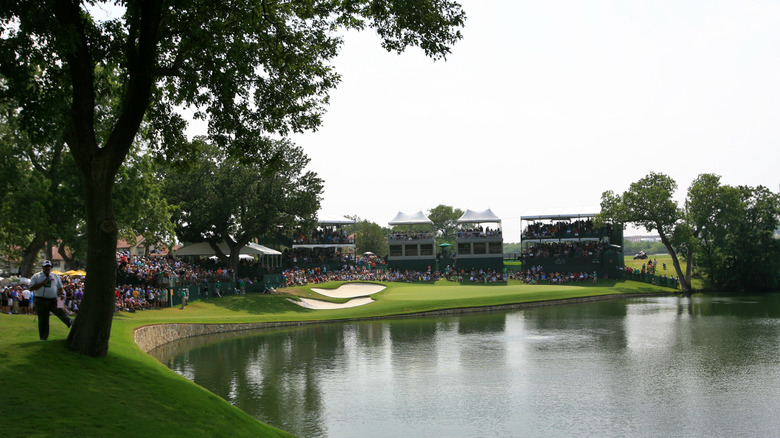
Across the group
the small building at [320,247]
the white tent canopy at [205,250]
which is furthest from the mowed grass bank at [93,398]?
the small building at [320,247]

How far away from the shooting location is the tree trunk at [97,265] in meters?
12.3

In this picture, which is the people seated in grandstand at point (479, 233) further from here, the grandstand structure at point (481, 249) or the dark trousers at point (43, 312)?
the dark trousers at point (43, 312)

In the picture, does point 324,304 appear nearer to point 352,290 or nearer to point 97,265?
point 352,290

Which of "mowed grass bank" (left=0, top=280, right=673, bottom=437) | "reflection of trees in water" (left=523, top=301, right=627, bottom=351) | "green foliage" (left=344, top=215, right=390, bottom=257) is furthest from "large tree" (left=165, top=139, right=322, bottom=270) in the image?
"green foliage" (left=344, top=215, right=390, bottom=257)

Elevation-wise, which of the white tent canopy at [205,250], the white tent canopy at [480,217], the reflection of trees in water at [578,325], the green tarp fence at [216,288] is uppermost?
the white tent canopy at [480,217]

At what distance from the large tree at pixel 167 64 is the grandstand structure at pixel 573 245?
5366 cm

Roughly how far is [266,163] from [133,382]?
7.20m

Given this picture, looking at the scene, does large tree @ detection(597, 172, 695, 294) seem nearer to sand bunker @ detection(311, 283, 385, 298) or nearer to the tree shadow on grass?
sand bunker @ detection(311, 283, 385, 298)

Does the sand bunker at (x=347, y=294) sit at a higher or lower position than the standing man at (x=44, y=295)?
lower

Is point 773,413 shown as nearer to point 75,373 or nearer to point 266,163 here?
point 266,163

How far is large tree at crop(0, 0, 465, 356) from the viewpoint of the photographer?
473 inches

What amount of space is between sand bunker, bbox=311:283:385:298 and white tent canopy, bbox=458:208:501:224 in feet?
59.4

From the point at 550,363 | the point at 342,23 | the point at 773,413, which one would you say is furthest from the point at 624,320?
the point at 342,23

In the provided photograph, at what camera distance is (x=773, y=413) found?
15.8 m
